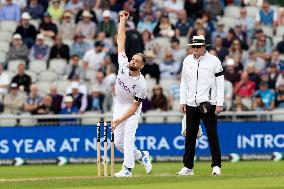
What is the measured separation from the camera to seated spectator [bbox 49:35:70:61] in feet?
90.8

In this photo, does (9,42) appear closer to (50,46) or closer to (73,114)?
(50,46)

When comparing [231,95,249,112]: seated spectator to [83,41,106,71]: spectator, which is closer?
[231,95,249,112]: seated spectator

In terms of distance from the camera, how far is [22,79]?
26469mm

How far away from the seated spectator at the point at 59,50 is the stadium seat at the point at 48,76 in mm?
636

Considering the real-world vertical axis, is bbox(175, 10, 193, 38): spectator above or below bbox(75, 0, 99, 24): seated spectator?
below

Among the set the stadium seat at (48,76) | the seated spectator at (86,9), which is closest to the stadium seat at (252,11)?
the seated spectator at (86,9)

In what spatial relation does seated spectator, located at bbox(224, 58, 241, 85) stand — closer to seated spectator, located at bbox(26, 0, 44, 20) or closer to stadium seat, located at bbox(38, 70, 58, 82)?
stadium seat, located at bbox(38, 70, 58, 82)

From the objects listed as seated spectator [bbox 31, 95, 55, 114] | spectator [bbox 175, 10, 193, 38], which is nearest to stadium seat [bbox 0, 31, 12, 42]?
seated spectator [bbox 31, 95, 55, 114]

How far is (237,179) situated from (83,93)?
10.3 m

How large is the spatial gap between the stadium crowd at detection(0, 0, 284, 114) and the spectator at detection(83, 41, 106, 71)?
0.03m

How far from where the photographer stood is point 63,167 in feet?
75.5

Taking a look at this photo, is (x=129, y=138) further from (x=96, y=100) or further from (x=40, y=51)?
(x=40, y=51)

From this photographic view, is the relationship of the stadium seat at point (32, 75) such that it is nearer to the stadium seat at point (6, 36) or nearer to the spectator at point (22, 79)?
the spectator at point (22, 79)

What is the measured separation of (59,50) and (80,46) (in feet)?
1.87
